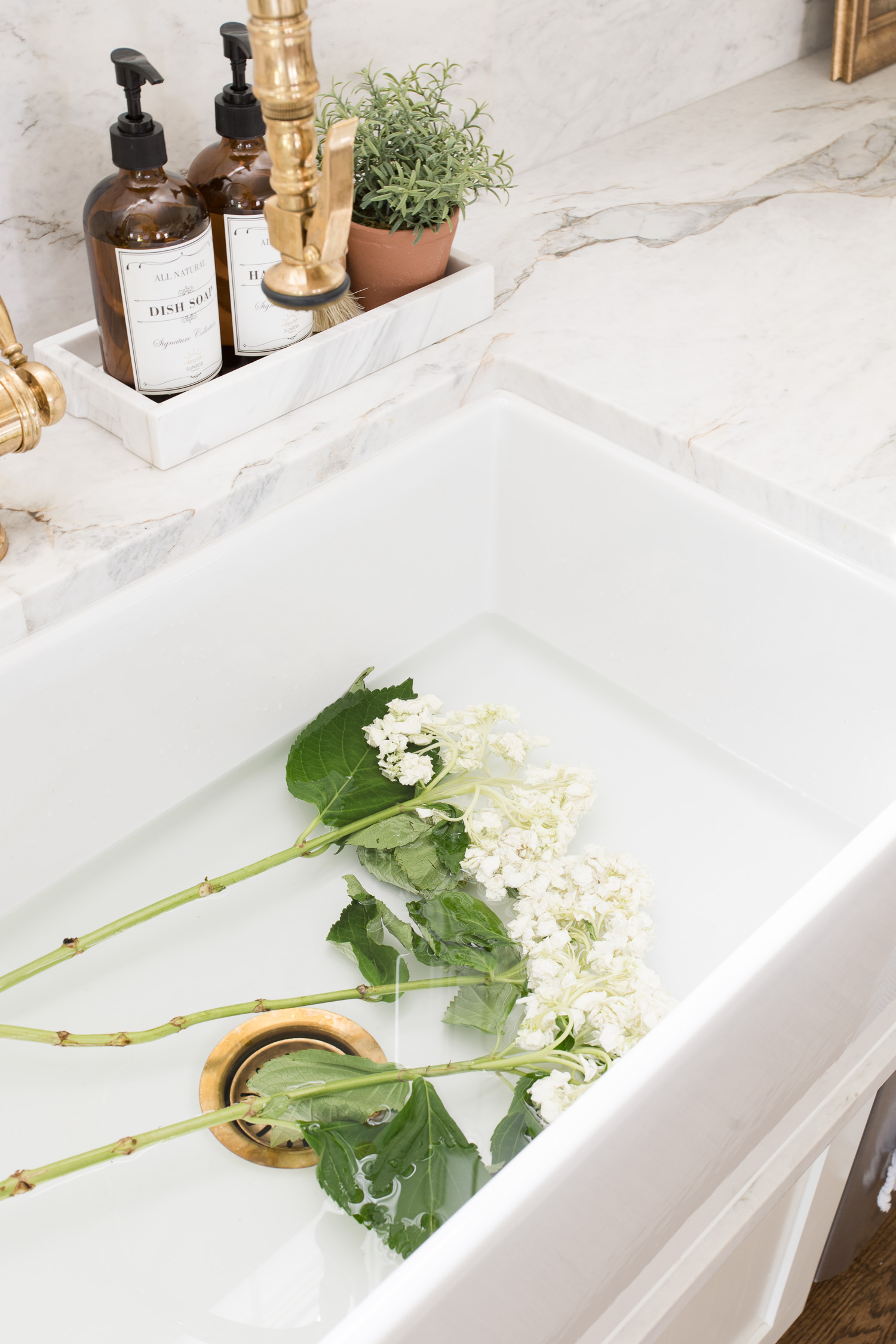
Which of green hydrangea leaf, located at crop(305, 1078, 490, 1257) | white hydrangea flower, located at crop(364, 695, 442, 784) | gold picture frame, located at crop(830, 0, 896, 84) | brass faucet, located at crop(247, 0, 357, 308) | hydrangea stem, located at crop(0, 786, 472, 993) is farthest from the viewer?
gold picture frame, located at crop(830, 0, 896, 84)

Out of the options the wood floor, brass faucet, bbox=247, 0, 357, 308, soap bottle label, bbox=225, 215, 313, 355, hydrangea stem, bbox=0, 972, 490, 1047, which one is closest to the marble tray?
soap bottle label, bbox=225, 215, 313, 355

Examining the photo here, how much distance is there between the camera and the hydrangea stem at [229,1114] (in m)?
0.63

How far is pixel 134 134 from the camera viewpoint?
710mm

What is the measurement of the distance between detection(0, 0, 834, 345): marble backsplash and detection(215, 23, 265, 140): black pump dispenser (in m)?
0.12

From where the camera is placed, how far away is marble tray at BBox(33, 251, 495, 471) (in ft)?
2.62

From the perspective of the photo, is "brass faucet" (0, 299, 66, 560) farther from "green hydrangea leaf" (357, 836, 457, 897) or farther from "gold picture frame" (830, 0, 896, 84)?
"gold picture frame" (830, 0, 896, 84)

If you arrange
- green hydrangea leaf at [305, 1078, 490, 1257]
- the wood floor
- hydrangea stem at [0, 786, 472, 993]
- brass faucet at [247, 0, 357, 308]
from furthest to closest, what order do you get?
the wood floor < hydrangea stem at [0, 786, 472, 993] < green hydrangea leaf at [305, 1078, 490, 1257] < brass faucet at [247, 0, 357, 308]

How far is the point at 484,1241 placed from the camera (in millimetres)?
455

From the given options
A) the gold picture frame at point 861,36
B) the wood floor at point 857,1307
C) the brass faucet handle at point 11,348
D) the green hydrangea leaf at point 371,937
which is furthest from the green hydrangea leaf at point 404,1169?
the gold picture frame at point 861,36

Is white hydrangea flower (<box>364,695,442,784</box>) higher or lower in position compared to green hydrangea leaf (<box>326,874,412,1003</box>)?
higher

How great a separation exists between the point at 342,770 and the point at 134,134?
427 mm

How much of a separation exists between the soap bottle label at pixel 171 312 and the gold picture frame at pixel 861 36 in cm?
100

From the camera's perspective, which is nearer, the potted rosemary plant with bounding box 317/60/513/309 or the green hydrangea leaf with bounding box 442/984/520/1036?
the green hydrangea leaf with bounding box 442/984/520/1036

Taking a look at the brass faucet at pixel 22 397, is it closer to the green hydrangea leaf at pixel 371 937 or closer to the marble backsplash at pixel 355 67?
the marble backsplash at pixel 355 67
